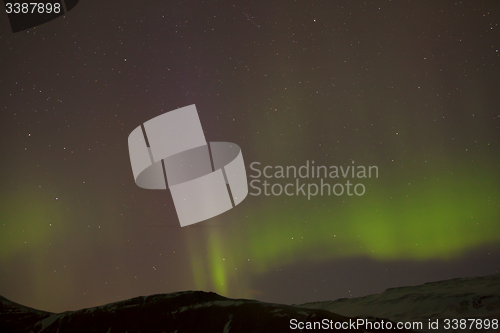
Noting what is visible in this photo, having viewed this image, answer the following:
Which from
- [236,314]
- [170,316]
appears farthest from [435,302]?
[170,316]

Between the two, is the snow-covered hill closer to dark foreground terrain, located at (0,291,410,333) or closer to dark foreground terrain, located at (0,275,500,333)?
dark foreground terrain, located at (0,275,500,333)

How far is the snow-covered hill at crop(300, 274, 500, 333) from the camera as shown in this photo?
→ 304 inches

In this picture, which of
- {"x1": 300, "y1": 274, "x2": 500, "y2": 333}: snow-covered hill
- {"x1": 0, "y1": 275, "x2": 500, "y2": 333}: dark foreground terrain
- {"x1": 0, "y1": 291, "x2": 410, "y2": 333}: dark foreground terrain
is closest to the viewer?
{"x1": 0, "y1": 275, "x2": 500, "y2": 333}: dark foreground terrain

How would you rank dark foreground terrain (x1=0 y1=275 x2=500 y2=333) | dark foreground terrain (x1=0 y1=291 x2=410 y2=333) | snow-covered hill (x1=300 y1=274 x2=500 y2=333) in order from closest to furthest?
1. dark foreground terrain (x1=0 y1=275 x2=500 y2=333)
2. dark foreground terrain (x1=0 y1=291 x2=410 y2=333)
3. snow-covered hill (x1=300 y1=274 x2=500 y2=333)

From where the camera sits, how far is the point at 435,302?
342 inches

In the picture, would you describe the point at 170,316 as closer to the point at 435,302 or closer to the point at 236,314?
the point at 236,314

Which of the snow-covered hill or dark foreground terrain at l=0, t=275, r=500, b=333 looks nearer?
dark foreground terrain at l=0, t=275, r=500, b=333

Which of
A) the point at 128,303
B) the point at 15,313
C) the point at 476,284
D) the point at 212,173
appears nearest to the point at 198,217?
the point at 212,173

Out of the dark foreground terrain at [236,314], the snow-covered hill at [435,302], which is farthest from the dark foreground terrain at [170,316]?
the snow-covered hill at [435,302]

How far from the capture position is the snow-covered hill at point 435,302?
7725mm

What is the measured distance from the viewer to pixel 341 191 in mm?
5879

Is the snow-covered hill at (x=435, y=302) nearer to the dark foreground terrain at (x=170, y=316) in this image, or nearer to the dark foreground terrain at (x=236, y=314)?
the dark foreground terrain at (x=236, y=314)

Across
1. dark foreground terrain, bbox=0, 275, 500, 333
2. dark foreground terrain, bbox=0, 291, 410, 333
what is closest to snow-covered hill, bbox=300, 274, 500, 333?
dark foreground terrain, bbox=0, 275, 500, 333

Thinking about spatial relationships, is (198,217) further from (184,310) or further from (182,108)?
(184,310)
